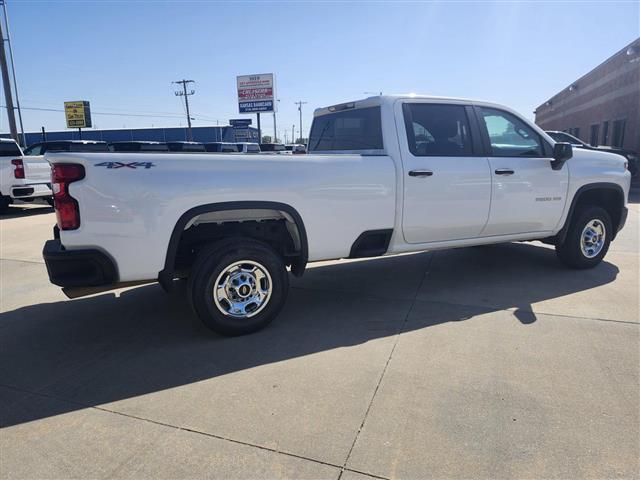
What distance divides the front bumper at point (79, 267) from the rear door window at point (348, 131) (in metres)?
2.68

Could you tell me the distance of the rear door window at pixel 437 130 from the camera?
14.7ft

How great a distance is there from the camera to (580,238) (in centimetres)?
563

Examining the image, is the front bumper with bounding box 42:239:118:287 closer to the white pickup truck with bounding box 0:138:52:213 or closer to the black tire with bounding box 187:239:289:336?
the black tire with bounding box 187:239:289:336

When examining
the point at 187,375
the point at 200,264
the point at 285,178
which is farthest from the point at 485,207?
the point at 187,375

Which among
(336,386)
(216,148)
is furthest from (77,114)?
(336,386)

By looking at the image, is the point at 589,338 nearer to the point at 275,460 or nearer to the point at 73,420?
the point at 275,460

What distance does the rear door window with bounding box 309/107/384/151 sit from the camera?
15.1 feet

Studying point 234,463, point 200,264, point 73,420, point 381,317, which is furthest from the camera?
point 381,317

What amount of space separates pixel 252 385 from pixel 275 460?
78cm

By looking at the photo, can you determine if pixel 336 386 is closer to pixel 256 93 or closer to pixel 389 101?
pixel 389 101

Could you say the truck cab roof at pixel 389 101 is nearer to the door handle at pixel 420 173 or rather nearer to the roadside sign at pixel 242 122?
the door handle at pixel 420 173

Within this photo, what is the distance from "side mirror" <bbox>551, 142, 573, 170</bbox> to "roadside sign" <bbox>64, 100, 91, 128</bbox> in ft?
144

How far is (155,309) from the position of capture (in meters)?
4.62

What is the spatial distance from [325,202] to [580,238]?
3.60m
